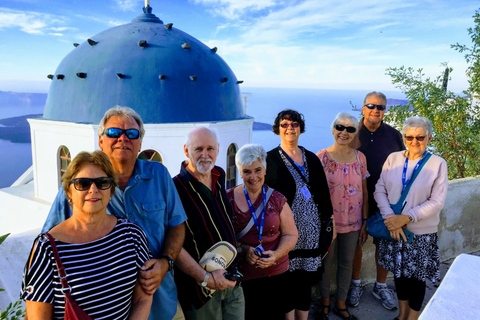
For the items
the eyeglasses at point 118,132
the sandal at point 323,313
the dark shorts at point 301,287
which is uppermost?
the eyeglasses at point 118,132

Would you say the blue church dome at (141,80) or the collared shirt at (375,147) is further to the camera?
the blue church dome at (141,80)

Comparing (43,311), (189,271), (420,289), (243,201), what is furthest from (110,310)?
(420,289)

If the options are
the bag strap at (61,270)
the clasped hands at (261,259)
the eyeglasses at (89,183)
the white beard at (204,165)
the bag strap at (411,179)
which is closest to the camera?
the bag strap at (61,270)

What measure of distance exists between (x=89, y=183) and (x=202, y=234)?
30.7 inches

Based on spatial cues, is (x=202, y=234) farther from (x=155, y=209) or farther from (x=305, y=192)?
(x=305, y=192)

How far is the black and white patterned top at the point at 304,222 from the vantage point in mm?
2713

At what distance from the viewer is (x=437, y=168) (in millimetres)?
2779

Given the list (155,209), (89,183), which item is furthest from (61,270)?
(155,209)

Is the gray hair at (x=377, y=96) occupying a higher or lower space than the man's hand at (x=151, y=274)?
higher

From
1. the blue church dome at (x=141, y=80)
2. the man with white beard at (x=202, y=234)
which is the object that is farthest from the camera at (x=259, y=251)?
A: the blue church dome at (x=141, y=80)

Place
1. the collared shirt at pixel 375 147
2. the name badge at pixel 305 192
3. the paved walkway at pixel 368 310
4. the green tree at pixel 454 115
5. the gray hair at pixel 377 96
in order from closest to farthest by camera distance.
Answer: the name badge at pixel 305 192, the paved walkway at pixel 368 310, the collared shirt at pixel 375 147, the gray hair at pixel 377 96, the green tree at pixel 454 115

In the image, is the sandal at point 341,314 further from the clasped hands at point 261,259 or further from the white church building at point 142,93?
the white church building at point 142,93

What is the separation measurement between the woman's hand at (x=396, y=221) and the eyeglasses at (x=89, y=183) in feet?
7.23

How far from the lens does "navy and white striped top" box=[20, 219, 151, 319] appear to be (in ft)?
4.64
